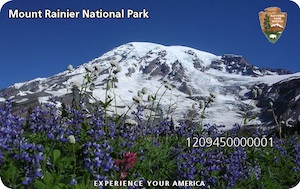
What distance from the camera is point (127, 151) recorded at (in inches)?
85.3

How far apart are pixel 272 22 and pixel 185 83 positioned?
660 millimetres

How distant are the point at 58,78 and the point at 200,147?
0.90m

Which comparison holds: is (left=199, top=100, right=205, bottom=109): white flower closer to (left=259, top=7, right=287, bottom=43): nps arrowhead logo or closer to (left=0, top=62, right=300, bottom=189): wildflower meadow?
(left=0, top=62, right=300, bottom=189): wildflower meadow

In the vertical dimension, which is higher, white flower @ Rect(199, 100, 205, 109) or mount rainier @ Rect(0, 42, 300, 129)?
mount rainier @ Rect(0, 42, 300, 129)

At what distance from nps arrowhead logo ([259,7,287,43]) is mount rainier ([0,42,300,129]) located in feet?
0.70

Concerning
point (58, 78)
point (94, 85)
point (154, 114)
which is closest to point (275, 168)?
point (154, 114)

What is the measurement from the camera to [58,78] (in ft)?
8.50

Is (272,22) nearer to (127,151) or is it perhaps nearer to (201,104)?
(201,104)

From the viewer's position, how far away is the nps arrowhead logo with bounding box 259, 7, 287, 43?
2387mm

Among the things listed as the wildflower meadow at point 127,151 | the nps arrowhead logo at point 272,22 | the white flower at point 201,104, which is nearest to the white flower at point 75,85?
the wildflower meadow at point 127,151

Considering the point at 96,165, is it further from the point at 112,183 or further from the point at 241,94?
the point at 241,94

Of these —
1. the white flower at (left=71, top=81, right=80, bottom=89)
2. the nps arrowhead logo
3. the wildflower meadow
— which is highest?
the nps arrowhead logo

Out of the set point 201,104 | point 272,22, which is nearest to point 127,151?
point 201,104

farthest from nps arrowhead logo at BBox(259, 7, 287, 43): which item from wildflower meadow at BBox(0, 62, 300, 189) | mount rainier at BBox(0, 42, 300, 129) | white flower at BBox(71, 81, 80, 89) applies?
white flower at BBox(71, 81, 80, 89)
